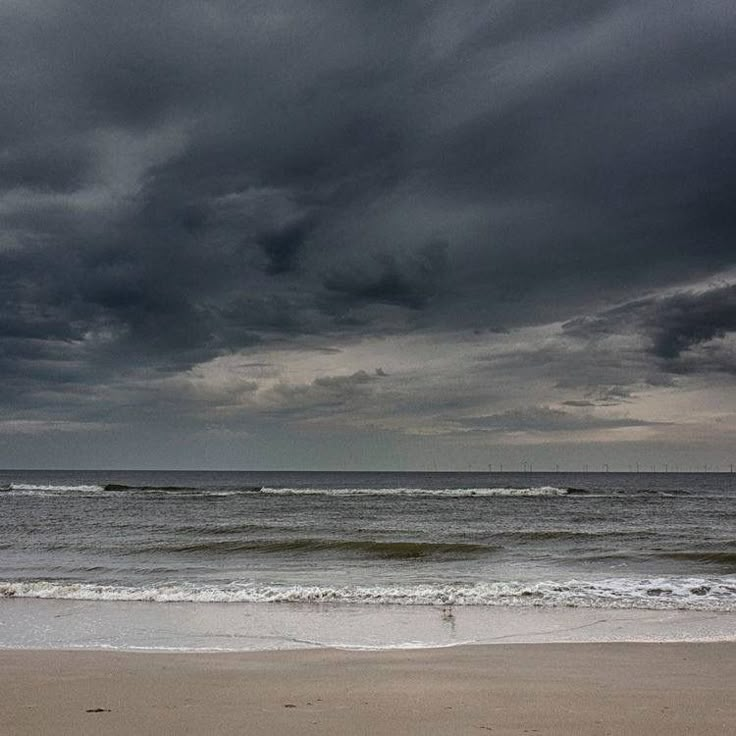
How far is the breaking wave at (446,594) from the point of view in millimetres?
14727

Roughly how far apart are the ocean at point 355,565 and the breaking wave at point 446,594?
4 centimetres

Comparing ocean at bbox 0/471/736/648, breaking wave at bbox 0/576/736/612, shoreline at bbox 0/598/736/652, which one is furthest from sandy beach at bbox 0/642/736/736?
breaking wave at bbox 0/576/736/612

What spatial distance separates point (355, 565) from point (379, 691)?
13323mm

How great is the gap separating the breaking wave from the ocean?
1.8 inches

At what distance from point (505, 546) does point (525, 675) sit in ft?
57.4

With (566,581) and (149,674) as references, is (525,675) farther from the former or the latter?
(566,581)

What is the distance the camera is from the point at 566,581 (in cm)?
1702

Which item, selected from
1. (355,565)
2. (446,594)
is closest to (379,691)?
(446,594)

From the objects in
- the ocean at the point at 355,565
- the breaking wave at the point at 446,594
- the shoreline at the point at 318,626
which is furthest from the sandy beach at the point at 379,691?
the breaking wave at the point at 446,594

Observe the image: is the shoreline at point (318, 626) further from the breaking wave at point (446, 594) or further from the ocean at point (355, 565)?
the breaking wave at point (446, 594)

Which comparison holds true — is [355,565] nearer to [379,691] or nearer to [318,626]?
[318,626]

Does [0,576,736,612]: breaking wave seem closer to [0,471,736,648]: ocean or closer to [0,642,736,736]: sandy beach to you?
[0,471,736,648]: ocean

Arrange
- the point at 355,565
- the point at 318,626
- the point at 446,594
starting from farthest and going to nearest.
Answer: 1. the point at 355,565
2. the point at 446,594
3. the point at 318,626

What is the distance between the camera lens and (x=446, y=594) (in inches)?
606
